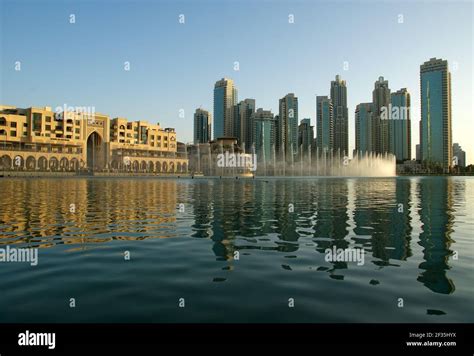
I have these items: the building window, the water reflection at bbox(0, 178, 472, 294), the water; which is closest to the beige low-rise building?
the building window

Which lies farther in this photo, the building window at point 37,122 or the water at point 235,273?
the building window at point 37,122

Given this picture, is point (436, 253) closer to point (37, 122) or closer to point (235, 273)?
point (235, 273)

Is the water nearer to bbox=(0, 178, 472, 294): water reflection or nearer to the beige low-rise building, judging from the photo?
bbox=(0, 178, 472, 294): water reflection

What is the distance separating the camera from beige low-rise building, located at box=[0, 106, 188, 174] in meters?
118

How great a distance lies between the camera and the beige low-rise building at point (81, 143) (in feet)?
386

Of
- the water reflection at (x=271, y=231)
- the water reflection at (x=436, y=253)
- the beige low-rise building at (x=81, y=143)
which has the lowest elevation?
the water reflection at (x=436, y=253)

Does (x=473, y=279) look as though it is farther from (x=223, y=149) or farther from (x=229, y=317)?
(x=223, y=149)

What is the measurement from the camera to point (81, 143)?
134 m

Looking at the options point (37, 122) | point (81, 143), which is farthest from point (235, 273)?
point (81, 143)

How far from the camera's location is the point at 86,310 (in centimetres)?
704

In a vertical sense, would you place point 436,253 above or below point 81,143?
below

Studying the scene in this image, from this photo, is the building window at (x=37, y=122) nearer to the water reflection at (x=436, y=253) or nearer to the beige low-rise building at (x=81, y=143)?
the beige low-rise building at (x=81, y=143)

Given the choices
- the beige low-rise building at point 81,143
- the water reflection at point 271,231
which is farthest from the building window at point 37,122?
the water reflection at point 271,231
